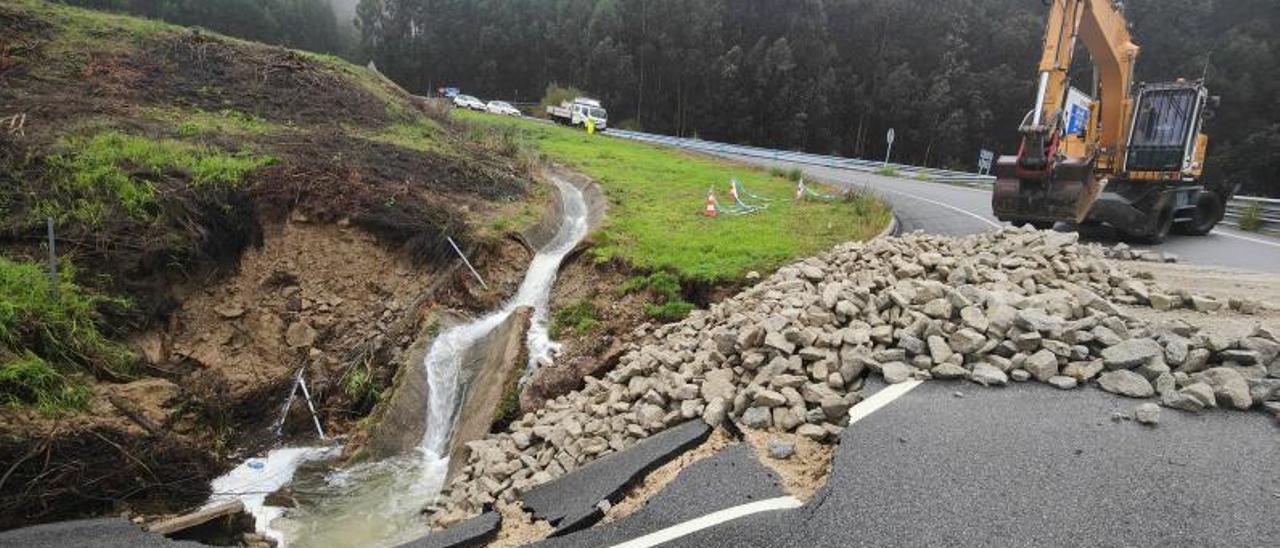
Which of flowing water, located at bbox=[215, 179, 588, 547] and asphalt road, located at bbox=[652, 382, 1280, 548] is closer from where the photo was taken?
asphalt road, located at bbox=[652, 382, 1280, 548]

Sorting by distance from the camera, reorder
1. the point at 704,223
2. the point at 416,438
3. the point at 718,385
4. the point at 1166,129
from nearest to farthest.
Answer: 1. the point at 718,385
2. the point at 416,438
3. the point at 1166,129
4. the point at 704,223

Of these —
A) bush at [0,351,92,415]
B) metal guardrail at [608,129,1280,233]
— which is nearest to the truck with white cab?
metal guardrail at [608,129,1280,233]

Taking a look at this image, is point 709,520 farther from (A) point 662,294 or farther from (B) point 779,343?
(A) point 662,294

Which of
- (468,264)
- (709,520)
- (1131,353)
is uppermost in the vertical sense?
(1131,353)

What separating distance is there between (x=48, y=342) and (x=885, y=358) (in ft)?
29.3

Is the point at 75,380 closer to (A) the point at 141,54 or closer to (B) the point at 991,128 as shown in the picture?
(A) the point at 141,54

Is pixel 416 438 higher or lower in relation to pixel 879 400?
lower

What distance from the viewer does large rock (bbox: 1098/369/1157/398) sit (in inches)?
228

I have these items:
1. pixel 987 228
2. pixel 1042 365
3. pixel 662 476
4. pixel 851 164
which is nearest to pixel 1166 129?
pixel 987 228

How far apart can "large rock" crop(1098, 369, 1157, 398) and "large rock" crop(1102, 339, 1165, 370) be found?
0.09 meters

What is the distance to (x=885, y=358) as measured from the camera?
21.4 feet

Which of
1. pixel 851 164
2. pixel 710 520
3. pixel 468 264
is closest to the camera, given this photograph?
pixel 710 520

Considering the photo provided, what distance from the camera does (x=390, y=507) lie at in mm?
7645

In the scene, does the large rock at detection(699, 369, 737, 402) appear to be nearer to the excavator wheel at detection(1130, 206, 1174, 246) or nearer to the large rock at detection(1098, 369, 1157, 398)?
the large rock at detection(1098, 369, 1157, 398)
